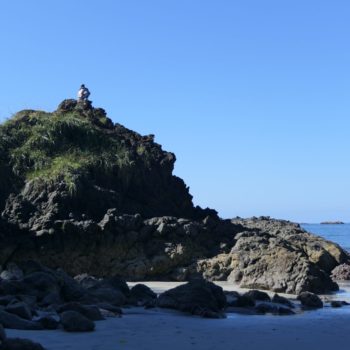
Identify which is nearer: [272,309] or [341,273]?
[272,309]

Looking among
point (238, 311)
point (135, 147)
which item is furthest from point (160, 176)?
point (238, 311)

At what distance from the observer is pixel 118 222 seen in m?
16.5

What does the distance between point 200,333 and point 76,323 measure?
5.32 feet

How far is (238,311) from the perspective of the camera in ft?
34.3

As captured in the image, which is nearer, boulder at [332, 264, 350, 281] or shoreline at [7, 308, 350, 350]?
shoreline at [7, 308, 350, 350]

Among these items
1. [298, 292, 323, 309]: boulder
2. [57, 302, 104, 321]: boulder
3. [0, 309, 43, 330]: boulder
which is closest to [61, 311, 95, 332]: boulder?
[0, 309, 43, 330]: boulder

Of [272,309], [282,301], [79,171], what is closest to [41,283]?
[272,309]

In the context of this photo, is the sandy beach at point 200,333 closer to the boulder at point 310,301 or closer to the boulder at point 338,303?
the boulder at point 310,301

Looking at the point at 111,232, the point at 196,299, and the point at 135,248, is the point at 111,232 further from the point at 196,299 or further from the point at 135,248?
the point at 196,299

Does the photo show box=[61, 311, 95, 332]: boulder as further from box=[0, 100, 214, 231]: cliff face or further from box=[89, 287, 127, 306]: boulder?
box=[0, 100, 214, 231]: cliff face

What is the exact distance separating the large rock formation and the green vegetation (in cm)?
Result: 3

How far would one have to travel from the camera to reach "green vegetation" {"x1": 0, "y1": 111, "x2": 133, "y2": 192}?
1853cm

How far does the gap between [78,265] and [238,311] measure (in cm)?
715

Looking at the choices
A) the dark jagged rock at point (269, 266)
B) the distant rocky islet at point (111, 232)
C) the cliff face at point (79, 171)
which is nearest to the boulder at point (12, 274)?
the distant rocky islet at point (111, 232)
